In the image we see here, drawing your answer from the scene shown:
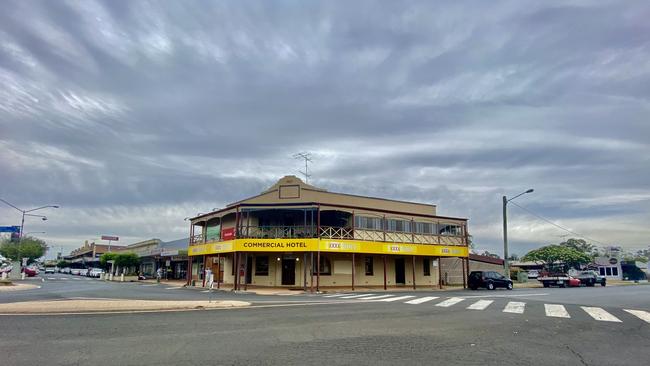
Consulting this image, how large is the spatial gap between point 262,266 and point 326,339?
87.5ft

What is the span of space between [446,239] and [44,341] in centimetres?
3565

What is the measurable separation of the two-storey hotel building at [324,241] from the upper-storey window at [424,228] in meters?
0.09

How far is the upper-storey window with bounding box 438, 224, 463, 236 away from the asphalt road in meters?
27.2

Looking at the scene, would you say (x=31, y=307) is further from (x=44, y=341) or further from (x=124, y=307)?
(x=44, y=341)

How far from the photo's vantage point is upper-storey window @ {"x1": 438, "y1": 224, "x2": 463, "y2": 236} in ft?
134

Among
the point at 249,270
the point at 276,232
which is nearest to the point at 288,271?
the point at 276,232

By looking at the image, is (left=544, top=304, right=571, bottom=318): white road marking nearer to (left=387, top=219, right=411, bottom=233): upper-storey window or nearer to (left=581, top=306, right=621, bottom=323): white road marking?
(left=581, top=306, right=621, bottom=323): white road marking

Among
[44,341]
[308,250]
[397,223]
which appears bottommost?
[44,341]

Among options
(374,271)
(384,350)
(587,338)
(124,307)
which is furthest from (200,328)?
(374,271)

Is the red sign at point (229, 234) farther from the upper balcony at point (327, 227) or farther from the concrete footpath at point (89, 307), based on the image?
the concrete footpath at point (89, 307)

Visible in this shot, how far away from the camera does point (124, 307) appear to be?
599 inches

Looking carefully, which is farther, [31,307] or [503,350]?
[31,307]

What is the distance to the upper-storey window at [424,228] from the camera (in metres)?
39.3

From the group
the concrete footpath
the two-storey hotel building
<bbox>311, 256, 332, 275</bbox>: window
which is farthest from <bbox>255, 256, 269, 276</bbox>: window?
the concrete footpath
